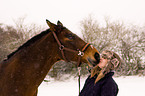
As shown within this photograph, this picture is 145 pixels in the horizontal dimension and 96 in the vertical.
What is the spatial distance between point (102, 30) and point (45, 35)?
11263 mm

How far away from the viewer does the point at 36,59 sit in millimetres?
1748

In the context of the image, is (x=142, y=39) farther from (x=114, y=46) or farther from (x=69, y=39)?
(x=69, y=39)

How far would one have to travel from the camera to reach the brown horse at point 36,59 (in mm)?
Result: 1648

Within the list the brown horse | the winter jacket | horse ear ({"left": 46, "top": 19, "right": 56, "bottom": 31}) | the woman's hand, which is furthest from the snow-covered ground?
horse ear ({"left": 46, "top": 19, "right": 56, "bottom": 31})

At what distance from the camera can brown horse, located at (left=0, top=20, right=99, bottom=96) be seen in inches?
64.9

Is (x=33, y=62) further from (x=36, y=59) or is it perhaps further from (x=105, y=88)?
(x=105, y=88)

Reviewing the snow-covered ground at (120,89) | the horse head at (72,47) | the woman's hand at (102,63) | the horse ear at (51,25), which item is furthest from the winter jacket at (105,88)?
the snow-covered ground at (120,89)

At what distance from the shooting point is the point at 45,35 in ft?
6.30

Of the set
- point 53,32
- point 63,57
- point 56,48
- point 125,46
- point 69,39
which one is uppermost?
point 125,46

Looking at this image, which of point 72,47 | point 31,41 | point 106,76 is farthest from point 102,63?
point 31,41

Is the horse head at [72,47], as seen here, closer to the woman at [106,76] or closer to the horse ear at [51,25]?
the horse ear at [51,25]

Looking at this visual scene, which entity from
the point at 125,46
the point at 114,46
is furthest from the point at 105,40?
the point at 125,46

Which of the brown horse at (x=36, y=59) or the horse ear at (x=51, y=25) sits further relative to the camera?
the horse ear at (x=51, y=25)

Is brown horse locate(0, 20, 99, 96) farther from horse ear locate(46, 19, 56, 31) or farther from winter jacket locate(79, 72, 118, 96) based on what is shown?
winter jacket locate(79, 72, 118, 96)
